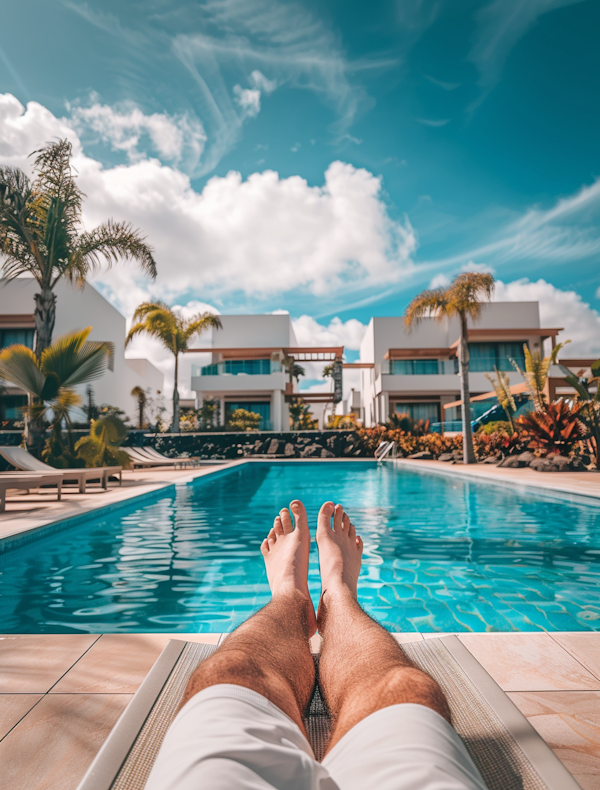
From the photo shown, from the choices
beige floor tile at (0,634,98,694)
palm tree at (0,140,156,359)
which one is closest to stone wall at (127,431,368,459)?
palm tree at (0,140,156,359)

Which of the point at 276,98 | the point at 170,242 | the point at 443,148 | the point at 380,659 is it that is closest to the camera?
the point at 380,659

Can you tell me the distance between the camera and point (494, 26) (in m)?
10.2

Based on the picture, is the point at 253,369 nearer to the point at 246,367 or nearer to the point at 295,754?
the point at 246,367

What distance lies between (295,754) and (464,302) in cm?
1324

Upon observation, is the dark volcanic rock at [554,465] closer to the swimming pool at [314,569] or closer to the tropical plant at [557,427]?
the tropical plant at [557,427]

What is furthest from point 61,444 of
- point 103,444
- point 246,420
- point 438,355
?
point 438,355

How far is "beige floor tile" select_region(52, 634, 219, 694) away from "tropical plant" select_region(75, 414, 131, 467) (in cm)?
720

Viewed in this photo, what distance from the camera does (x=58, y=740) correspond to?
1.22 meters

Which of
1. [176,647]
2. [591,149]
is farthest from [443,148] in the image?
[176,647]

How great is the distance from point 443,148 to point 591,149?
7.41 m

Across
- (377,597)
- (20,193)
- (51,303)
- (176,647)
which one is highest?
(20,193)

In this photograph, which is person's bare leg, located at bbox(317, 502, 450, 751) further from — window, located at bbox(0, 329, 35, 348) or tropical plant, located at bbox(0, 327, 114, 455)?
window, located at bbox(0, 329, 35, 348)

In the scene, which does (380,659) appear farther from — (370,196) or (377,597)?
(370,196)

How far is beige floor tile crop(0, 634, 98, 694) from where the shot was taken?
1.54 meters
